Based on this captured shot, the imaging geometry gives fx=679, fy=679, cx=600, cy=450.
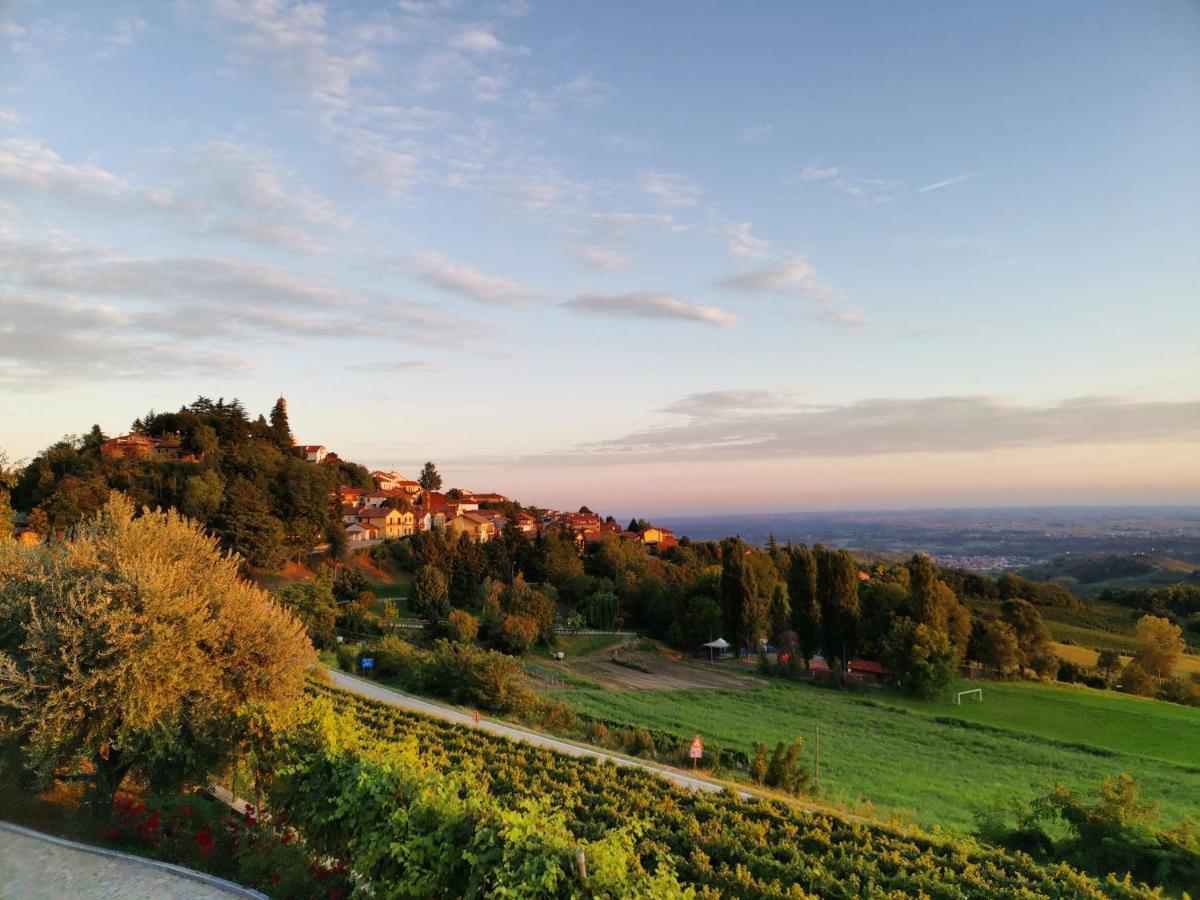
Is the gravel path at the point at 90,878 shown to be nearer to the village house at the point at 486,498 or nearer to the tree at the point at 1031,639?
the tree at the point at 1031,639

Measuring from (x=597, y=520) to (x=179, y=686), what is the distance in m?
107

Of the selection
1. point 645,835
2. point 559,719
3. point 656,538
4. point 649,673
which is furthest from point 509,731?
point 656,538

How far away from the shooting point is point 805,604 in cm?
4819

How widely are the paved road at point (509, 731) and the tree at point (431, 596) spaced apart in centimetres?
2048

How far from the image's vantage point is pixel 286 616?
42.2 ft

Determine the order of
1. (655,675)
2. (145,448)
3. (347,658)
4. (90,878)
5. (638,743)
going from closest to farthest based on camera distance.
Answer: (90,878), (638,743), (347,658), (655,675), (145,448)

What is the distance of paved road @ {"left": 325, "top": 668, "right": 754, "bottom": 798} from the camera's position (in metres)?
16.8

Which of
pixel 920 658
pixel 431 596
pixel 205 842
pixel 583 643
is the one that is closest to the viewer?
pixel 205 842

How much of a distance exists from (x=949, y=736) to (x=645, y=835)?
27791 millimetres

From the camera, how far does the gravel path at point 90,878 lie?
851 centimetres

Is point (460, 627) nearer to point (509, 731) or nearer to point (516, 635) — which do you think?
point (516, 635)

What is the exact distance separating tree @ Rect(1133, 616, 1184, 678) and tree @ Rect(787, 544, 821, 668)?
898 inches

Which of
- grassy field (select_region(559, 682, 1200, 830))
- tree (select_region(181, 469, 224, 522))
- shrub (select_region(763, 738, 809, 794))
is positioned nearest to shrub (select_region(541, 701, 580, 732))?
grassy field (select_region(559, 682, 1200, 830))

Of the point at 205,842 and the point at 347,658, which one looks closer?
the point at 205,842
